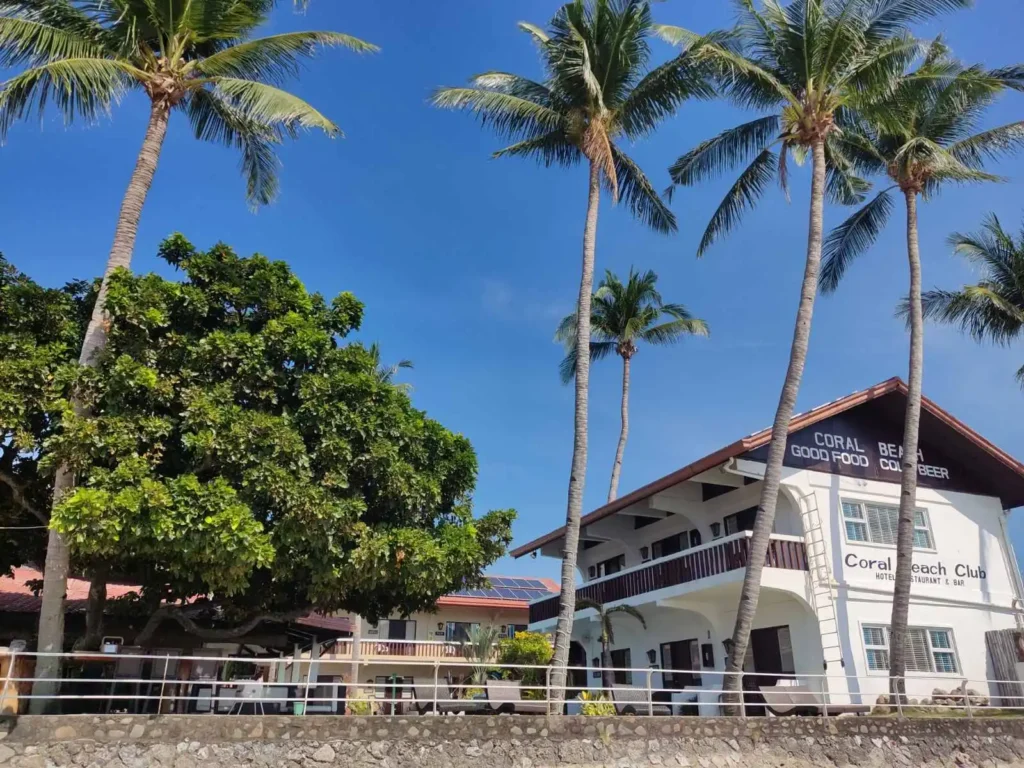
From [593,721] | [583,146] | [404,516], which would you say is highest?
[583,146]

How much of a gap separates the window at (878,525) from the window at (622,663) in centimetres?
809

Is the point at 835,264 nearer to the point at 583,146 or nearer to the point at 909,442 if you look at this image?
the point at 909,442

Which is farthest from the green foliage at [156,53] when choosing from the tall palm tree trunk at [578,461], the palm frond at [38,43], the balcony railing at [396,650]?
the balcony railing at [396,650]

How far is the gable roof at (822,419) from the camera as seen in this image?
1778cm

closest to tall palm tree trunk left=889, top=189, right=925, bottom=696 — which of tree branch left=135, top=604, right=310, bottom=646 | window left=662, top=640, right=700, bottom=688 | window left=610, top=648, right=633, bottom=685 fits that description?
window left=662, top=640, right=700, bottom=688

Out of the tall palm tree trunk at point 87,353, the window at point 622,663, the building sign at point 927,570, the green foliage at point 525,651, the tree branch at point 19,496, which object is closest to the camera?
the tall palm tree trunk at point 87,353

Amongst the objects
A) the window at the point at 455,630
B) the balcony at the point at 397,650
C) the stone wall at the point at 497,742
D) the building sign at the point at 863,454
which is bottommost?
the stone wall at the point at 497,742

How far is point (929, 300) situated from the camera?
79.7ft

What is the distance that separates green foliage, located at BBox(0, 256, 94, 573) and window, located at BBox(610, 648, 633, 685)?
53.5 feet

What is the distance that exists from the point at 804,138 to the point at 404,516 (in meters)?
12.3

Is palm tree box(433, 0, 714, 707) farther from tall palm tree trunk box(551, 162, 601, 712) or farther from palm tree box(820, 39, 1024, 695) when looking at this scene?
palm tree box(820, 39, 1024, 695)

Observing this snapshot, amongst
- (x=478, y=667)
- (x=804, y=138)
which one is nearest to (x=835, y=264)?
(x=804, y=138)

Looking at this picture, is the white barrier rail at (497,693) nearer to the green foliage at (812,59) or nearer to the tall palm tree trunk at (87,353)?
the tall palm tree trunk at (87,353)

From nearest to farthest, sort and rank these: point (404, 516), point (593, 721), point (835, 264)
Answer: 1. point (593, 721)
2. point (404, 516)
3. point (835, 264)
